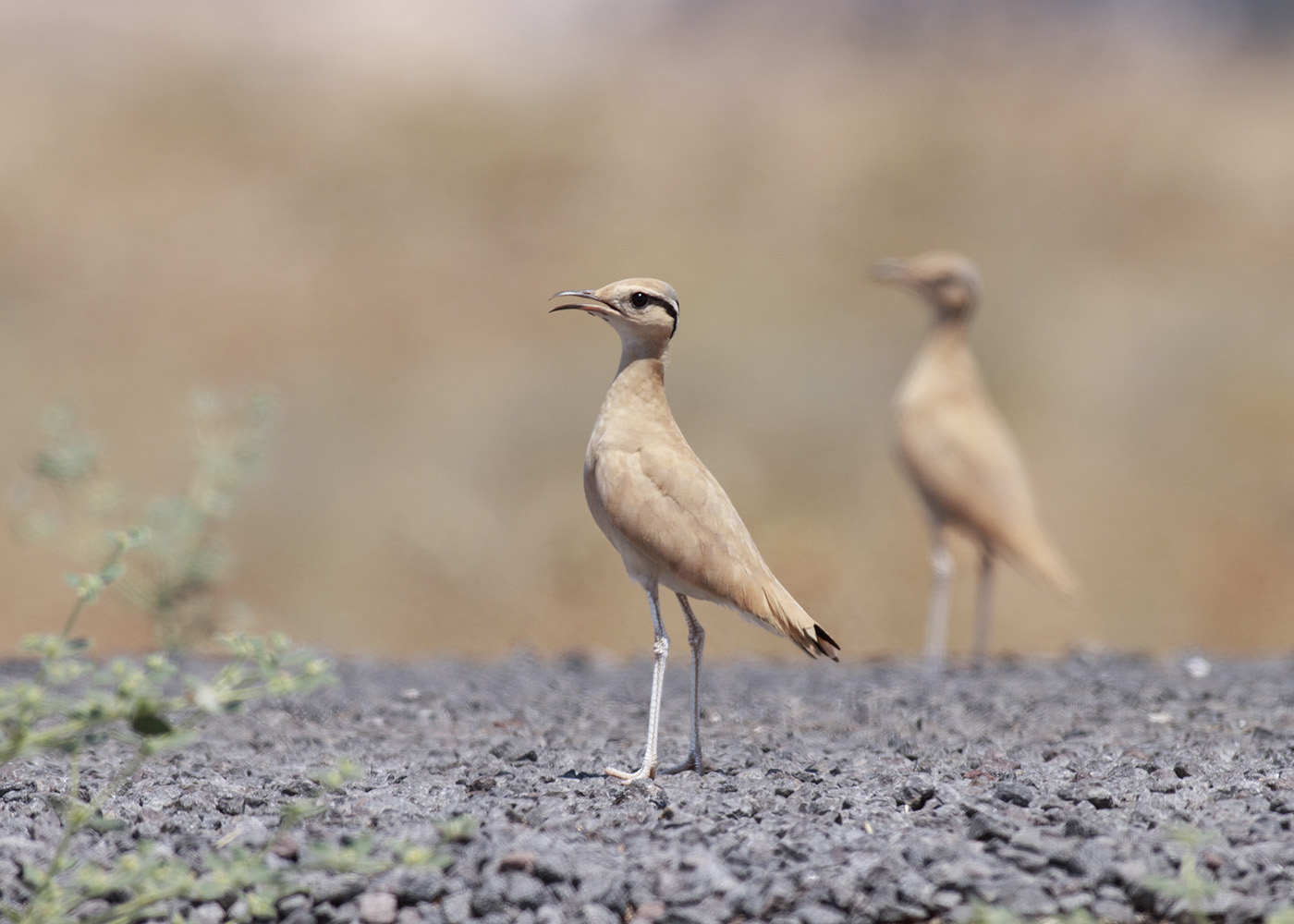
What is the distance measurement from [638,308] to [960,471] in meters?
4.84

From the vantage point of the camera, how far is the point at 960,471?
872 centimetres

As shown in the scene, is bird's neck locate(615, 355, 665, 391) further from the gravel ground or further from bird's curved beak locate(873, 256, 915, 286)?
bird's curved beak locate(873, 256, 915, 286)

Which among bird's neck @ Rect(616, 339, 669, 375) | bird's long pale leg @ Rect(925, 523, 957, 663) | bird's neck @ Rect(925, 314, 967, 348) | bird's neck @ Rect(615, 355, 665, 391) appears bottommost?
bird's neck @ Rect(615, 355, 665, 391)

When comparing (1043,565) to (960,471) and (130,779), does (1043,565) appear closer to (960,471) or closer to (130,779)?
(960,471)

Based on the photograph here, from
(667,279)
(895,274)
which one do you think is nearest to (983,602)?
(895,274)

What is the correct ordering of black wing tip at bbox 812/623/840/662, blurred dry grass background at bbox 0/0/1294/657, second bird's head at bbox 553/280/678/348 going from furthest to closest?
blurred dry grass background at bbox 0/0/1294/657 → second bird's head at bbox 553/280/678/348 → black wing tip at bbox 812/623/840/662

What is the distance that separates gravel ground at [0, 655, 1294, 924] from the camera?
312 centimetres

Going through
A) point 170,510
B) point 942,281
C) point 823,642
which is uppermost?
point 942,281

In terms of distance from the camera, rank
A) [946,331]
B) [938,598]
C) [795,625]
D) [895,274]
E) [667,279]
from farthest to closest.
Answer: [667,279] → [895,274] → [946,331] → [938,598] → [795,625]

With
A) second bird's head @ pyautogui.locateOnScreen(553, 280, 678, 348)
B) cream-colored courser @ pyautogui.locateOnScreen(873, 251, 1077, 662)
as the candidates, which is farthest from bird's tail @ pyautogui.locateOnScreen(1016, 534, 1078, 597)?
second bird's head @ pyautogui.locateOnScreen(553, 280, 678, 348)

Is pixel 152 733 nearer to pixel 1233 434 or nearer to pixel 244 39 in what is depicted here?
pixel 1233 434

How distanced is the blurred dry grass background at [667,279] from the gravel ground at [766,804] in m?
5.74

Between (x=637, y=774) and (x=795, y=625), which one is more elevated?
(x=795, y=625)

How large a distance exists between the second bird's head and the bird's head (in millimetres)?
5326
